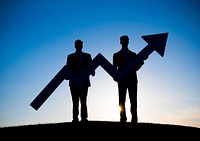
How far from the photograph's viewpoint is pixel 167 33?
24.8 ft

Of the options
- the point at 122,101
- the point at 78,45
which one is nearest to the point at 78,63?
the point at 78,45

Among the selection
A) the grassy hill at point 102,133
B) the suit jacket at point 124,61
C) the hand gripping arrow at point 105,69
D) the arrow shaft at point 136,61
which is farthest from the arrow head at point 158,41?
the grassy hill at point 102,133

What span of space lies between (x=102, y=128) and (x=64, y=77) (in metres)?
2.18

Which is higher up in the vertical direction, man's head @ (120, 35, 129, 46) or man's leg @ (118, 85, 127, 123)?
man's head @ (120, 35, 129, 46)

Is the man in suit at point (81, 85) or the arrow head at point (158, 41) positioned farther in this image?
the man in suit at point (81, 85)

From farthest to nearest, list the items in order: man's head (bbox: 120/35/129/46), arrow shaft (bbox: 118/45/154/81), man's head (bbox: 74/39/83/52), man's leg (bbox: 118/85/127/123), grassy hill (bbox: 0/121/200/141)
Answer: man's head (bbox: 74/39/83/52) → man's head (bbox: 120/35/129/46) → man's leg (bbox: 118/85/127/123) → arrow shaft (bbox: 118/45/154/81) → grassy hill (bbox: 0/121/200/141)

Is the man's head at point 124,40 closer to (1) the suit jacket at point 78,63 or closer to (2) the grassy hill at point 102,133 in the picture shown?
(1) the suit jacket at point 78,63

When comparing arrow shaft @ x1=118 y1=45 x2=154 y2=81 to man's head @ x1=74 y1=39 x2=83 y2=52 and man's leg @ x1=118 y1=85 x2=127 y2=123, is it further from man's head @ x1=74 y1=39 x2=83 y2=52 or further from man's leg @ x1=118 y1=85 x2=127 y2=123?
man's head @ x1=74 y1=39 x2=83 y2=52

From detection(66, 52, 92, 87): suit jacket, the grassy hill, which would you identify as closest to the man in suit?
detection(66, 52, 92, 87): suit jacket

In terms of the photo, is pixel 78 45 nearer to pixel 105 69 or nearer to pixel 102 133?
pixel 105 69

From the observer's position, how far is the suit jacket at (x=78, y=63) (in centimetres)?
804

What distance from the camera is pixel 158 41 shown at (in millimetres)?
7578

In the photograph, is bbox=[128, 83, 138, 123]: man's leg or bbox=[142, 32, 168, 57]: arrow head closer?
bbox=[142, 32, 168, 57]: arrow head

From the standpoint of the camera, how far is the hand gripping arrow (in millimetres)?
7570
